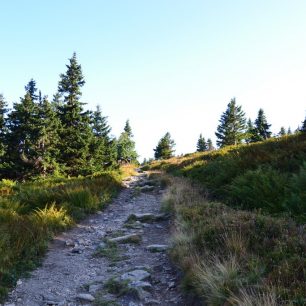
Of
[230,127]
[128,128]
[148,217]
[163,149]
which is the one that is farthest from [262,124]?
[148,217]

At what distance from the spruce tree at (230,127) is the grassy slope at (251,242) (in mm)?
53559

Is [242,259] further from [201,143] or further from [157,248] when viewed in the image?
[201,143]

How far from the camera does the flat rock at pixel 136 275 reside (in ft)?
17.6

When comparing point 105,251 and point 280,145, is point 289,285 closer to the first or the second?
point 105,251

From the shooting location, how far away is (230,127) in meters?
63.3

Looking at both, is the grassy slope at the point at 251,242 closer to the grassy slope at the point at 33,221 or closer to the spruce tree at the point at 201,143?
the grassy slope at the point at 33,221

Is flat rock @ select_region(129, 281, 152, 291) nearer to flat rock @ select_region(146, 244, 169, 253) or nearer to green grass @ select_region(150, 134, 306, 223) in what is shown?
flat rock @ select_region(146, 244, 169, 253)

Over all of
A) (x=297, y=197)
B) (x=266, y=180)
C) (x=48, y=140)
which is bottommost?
(x=297, y=197)

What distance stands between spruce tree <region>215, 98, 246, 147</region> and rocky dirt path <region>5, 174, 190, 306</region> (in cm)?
5496

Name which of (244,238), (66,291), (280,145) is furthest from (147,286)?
(280,145)

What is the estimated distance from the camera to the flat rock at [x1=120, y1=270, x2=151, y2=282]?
536cm

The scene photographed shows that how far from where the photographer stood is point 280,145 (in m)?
12.0

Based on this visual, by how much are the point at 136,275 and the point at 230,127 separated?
60015 millimetres

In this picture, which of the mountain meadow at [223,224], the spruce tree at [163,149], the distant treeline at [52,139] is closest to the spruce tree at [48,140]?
the distant treeline at [52,139]
